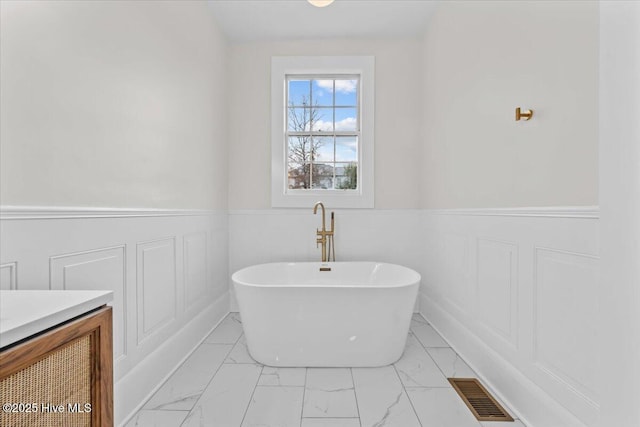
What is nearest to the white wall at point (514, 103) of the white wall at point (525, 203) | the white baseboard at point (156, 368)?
the white wall at point (525, 203)

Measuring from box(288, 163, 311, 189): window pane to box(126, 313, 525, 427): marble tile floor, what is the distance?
155 centimetres

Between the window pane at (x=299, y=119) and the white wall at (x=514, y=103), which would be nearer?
the white wall at (x=514, y=103)

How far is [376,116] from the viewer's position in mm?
3098

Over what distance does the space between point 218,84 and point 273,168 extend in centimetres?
83

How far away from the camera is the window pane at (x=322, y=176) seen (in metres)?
3.20

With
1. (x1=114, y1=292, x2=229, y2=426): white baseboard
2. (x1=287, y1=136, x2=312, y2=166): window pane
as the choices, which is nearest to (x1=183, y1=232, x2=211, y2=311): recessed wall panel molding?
(x1=114, y1=292, x2=229, y2=426): white baseboard

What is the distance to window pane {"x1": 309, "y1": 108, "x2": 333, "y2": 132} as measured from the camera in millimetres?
3213

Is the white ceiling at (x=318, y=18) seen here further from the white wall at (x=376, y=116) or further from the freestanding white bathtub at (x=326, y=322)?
the freestanding white bathtub at (x=326, y=322)

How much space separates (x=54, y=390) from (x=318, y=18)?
115 inches

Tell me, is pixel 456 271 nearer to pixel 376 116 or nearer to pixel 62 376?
pixel 376 116

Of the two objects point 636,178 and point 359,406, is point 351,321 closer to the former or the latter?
point 359,406

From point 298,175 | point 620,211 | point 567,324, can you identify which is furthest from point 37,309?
point 298,175

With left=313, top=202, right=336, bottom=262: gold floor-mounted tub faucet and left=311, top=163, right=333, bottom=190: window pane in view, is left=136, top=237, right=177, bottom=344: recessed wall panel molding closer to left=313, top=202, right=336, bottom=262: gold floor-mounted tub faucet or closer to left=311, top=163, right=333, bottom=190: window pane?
left=313, top=202, right=336, bottom=262: gold floor-mounted tub faucet

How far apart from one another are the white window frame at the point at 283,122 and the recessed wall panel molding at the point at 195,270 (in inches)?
32.8
